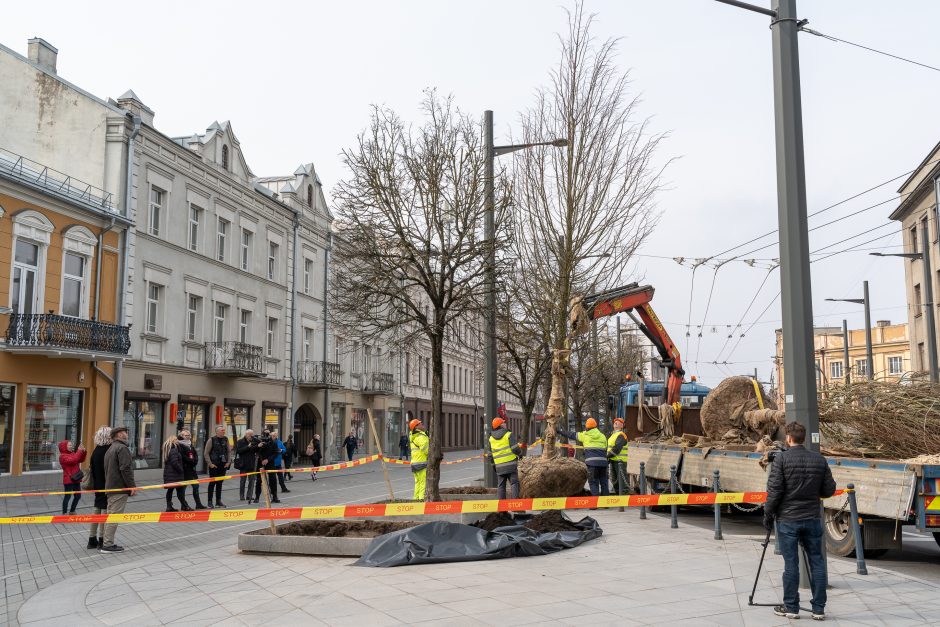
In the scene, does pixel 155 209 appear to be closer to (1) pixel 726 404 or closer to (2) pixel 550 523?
(1) pixel 726 404

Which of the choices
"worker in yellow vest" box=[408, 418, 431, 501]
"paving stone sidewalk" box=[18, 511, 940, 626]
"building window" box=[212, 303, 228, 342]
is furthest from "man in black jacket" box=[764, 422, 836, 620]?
"building window" box=[212, 303, 228, 342]

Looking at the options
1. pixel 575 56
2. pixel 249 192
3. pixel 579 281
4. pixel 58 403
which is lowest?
pixel 58 403

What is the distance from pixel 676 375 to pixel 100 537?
13.9 m

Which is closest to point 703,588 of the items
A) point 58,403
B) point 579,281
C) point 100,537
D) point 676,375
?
point 100,537

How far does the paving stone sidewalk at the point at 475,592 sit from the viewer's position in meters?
7.12

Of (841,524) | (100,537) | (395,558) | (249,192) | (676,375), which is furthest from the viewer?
(249,192)

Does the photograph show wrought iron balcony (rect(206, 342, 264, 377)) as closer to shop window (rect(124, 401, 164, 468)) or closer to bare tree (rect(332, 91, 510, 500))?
shop window (rect(124, 401, 164, 468))

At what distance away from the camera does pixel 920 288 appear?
39094 millimetres

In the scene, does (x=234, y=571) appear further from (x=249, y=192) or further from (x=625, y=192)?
(x=249, y=192)

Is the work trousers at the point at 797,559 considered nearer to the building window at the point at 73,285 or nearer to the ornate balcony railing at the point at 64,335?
the ornate balcony railing at the point at 64,335

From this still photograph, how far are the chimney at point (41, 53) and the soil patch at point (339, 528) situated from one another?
21.7 meters

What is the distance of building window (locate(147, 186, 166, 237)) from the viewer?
1097 inches

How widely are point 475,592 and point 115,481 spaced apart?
6.32 m

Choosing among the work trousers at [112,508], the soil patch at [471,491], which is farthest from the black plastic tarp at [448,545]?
the soil patch at [471,491]
